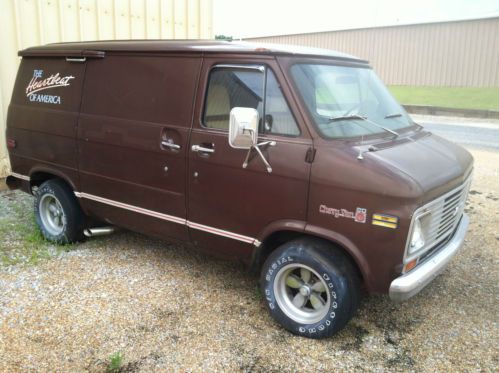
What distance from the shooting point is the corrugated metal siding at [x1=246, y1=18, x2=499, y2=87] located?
23.5 meters

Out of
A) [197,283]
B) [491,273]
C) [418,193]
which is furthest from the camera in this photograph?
[491,273]

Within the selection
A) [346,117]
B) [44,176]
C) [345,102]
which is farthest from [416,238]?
[44,176]

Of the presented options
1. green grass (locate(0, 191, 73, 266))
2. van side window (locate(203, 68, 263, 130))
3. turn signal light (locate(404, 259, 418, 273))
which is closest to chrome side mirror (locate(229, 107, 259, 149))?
van side window (locate(203, 68, 263, 130))

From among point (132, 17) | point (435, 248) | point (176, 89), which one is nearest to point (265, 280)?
point (435, 248)

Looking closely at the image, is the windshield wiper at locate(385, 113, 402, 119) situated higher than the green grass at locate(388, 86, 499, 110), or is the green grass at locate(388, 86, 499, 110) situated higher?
the windshield wiper at locate(385, 113, 402, 119)

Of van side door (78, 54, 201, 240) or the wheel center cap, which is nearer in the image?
the wheel center cap

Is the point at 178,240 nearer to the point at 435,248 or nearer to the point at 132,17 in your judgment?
the point at 435,248

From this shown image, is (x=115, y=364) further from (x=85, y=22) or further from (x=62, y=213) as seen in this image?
(x=85, y=22)

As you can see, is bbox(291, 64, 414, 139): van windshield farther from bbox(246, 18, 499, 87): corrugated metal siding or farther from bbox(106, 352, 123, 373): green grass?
bbox(246, 18, 499, 87): corrugated metal siding

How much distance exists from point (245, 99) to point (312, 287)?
1564mm

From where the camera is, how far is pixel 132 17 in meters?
8.61

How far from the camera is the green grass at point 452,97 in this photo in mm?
20406

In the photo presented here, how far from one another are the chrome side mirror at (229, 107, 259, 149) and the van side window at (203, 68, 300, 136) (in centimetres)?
30

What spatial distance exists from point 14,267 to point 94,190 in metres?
1.09
